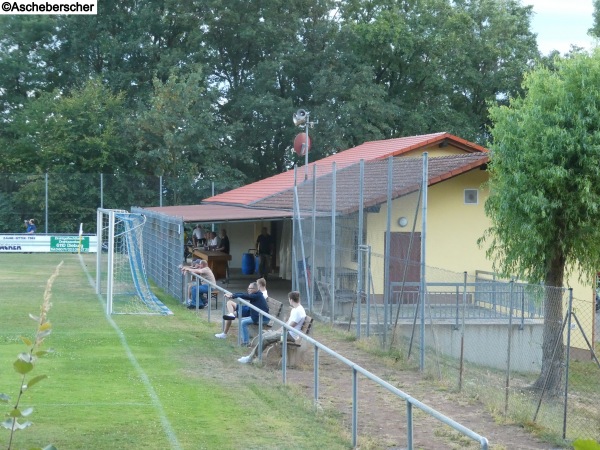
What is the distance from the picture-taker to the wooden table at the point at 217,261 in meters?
29.3

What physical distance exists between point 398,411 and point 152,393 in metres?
2.93

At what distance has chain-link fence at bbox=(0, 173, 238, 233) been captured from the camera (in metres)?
44.4

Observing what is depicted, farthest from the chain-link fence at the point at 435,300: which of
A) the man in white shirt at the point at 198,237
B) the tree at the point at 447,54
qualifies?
the tree at the point at 447,54

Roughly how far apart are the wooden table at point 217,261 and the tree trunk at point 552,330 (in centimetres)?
1542

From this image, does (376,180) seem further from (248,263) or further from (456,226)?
(248,263)

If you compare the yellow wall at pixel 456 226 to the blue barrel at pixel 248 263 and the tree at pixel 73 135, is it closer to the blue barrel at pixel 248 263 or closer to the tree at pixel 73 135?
the blue barrel at pixel 248 263

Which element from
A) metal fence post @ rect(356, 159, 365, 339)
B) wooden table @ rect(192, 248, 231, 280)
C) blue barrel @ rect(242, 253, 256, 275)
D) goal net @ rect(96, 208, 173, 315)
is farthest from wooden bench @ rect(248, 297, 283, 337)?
blue barrel @ rect(242, 253, 256, 275)

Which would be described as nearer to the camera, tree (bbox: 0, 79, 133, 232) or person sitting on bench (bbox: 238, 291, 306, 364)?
person sitting on bench (bbox: 238, 291, 306, 364)

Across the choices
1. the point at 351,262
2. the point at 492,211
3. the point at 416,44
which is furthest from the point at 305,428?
the point at 416,44

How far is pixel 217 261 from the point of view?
29656 mm

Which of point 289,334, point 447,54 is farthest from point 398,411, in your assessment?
point 447,54

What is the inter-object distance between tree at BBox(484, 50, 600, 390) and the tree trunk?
0.02m

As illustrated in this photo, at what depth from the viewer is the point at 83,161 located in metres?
49.8

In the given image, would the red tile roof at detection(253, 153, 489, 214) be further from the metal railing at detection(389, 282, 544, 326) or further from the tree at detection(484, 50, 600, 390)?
the tree at detection(484, 50, 600, 390)
